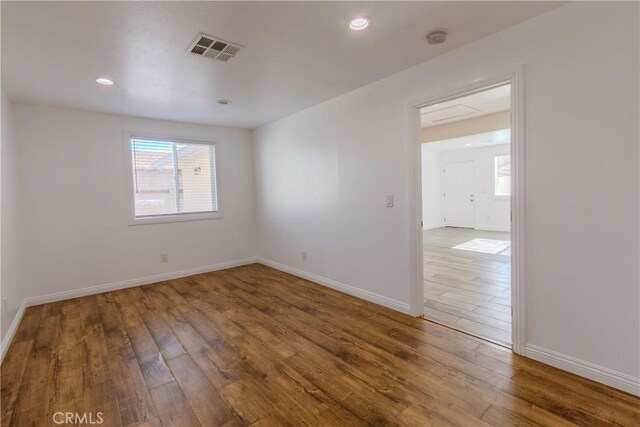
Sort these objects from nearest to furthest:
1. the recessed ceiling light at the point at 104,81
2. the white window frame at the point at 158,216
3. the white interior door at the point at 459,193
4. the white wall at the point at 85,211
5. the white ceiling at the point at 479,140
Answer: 1. the recessed ceiling light at the point at 104,81
2. the white wall at the point at 85,211
3. the white window frame at the point at 158,216
4. the white ceiling at the point at 479,140
5. the white interior door at the point at 459,193

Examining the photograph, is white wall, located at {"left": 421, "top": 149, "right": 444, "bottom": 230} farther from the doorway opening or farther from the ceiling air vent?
the ceiling air vent

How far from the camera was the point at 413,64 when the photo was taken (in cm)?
283

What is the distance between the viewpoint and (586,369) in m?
1.99

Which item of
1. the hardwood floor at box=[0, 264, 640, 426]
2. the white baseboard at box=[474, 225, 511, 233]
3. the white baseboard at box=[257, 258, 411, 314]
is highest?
the white baseboard at box=[474, 225, 511, 233]

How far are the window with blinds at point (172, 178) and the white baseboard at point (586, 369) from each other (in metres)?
4.71

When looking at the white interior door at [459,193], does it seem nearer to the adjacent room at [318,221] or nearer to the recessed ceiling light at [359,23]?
the adjacent room at [318,221]

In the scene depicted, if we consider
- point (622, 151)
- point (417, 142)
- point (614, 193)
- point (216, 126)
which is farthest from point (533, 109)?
point (216, 126)

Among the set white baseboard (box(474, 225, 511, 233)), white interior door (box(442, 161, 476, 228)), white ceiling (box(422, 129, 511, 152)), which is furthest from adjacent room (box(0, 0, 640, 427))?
white interior door (box(442, 161, 476, 228))

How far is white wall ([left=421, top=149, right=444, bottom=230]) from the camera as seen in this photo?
9.39 metres

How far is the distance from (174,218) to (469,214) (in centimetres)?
→ 824

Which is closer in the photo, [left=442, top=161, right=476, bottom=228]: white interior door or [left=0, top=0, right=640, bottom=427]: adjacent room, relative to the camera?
[left=0, top=0, right=640, bottom=427]: adjacent room

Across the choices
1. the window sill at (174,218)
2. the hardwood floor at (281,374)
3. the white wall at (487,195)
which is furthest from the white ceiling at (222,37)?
the white wall at (487,195)

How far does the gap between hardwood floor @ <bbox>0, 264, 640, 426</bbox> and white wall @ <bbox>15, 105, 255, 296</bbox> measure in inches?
32.9

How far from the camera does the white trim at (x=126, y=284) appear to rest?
3795 mm
